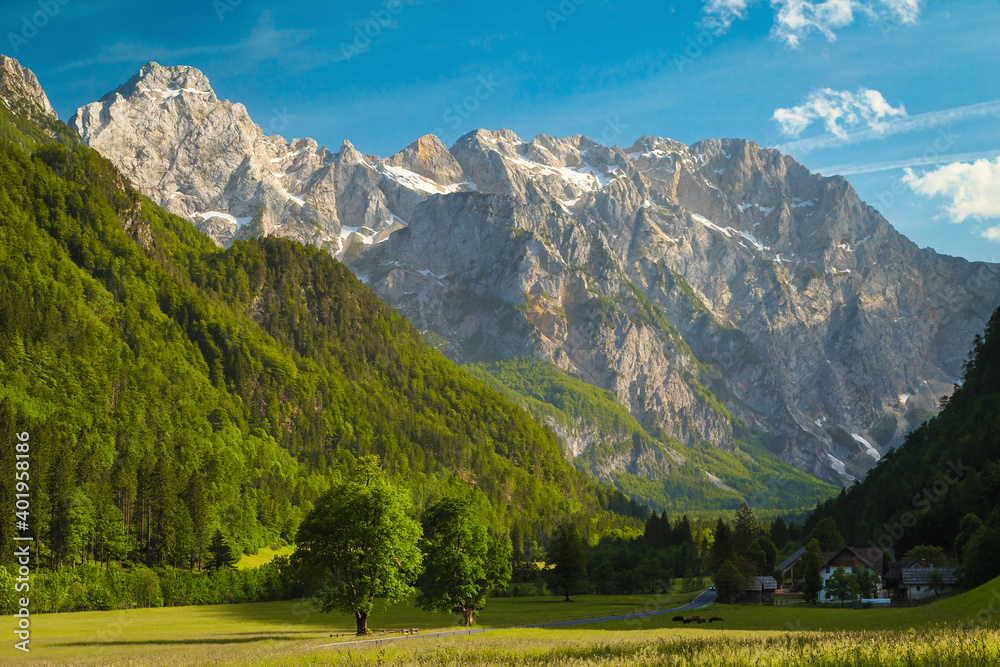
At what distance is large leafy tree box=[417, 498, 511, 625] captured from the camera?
7469 cm

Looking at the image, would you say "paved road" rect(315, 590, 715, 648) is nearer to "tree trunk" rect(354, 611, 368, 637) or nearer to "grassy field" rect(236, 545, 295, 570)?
"tree trunk" rect(354, 611, 368, 637)

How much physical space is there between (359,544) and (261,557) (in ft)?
292

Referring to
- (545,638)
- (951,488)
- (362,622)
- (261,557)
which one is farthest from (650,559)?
(545,638)

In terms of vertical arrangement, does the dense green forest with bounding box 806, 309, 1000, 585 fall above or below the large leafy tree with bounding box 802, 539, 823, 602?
above

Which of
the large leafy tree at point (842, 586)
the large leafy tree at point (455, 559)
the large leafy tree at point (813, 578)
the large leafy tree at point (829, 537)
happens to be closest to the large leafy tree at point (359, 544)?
the large leafy tree at point (455, 559)

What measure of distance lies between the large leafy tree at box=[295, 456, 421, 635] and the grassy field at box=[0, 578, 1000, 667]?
12.5ft

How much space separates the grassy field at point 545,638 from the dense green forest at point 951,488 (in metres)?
31.3

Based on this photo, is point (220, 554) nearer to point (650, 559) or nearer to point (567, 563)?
point (567, 563)

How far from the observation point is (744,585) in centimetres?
11438

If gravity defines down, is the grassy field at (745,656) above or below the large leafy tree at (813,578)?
above

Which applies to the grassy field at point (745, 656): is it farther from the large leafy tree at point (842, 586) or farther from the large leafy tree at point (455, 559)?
the large leafy tree at point (842, 586)

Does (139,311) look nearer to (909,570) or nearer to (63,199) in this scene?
(63,199)

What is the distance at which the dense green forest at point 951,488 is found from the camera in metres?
96.1

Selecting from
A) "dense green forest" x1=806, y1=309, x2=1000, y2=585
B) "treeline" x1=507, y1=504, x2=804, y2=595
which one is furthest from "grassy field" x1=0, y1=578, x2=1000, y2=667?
"dense green forest" x1=806, y1=309, x2=1000, y2=585
